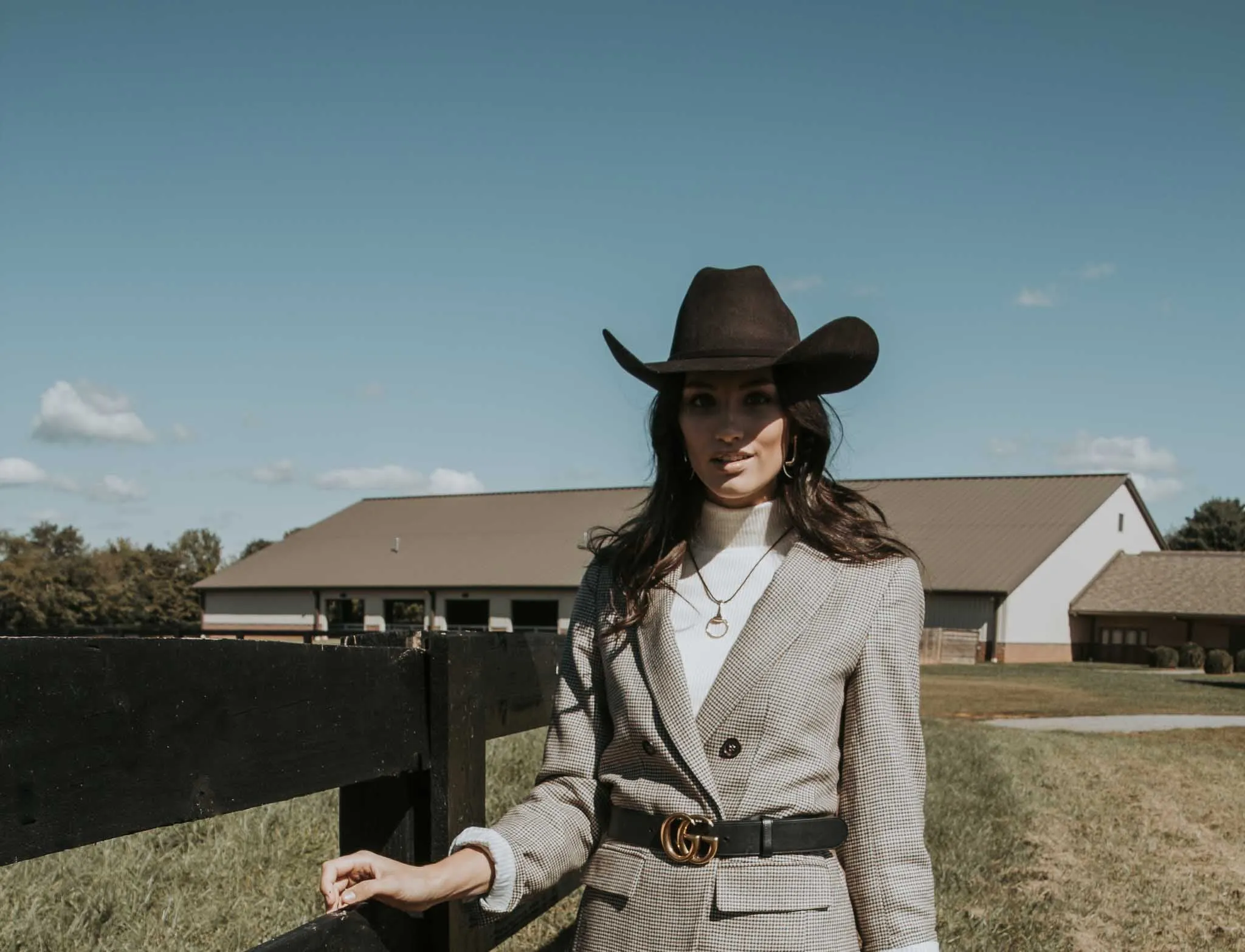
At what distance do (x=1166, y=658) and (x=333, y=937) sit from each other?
139ft

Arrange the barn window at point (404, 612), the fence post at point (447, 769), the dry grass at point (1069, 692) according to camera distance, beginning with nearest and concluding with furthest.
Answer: the fence post at point (447, 769) < the dry grass at point (1069, 692) < the barn window at point (404, 612)

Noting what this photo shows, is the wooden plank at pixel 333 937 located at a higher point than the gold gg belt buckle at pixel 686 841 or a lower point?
lower

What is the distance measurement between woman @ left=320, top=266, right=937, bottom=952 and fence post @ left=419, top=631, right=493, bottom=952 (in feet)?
0.56

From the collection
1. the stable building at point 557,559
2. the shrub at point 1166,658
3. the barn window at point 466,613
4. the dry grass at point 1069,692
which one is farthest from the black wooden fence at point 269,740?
the barn window at point 466,613

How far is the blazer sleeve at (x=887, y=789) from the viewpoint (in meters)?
2.31

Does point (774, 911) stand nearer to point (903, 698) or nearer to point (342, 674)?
point (903, 698)

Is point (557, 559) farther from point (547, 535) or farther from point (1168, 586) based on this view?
point (1168, 586)

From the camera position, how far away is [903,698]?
7.98 feet

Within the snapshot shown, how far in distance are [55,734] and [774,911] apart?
130 centimetres

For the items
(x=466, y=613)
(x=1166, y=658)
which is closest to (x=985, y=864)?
(x=1166, y=658)

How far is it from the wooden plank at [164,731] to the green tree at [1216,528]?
70770 millimetres

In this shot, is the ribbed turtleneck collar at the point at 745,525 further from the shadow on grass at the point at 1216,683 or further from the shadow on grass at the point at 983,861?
the shadow on grass at the point at 1216,683

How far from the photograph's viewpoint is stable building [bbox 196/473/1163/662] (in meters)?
42.3

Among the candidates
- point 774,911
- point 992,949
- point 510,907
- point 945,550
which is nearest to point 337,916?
point 510,907
